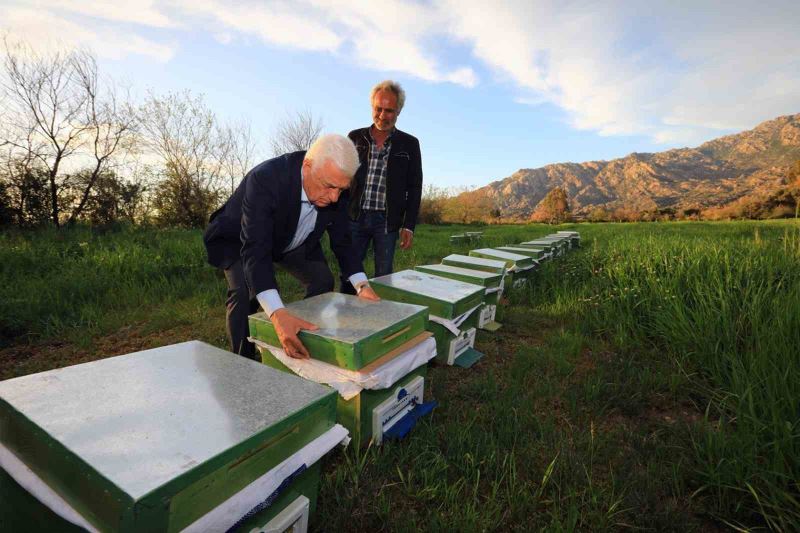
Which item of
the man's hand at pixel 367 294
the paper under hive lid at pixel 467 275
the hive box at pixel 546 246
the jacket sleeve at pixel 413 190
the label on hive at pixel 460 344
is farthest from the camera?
the hive box at pixel 546 246

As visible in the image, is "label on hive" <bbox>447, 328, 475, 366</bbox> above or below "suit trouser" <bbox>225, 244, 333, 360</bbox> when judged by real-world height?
below

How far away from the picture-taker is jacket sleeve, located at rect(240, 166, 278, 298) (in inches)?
84.5

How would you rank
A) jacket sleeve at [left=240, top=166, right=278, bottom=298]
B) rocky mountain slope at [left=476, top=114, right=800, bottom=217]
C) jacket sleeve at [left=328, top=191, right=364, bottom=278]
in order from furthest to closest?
rocky mountain slope at [left=476, top=114, right=800, bottom=217] → jacket sleeve at [left=328, top=191, right=364, bottom=278] → jacket sleeve at [left=240, top=166, right=278, bottom=298]

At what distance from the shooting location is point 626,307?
155 inches

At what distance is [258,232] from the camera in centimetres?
219

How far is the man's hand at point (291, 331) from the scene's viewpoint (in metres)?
1.82

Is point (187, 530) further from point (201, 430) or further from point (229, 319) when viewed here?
point (229, 319)

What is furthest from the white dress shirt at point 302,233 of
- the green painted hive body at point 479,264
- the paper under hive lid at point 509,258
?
the paper under hive lid at point 509,258

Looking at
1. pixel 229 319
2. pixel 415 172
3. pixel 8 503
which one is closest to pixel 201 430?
pixel 8 503

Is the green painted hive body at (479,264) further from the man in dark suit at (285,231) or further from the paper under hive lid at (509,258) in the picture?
the man in dark suit at (285,231)

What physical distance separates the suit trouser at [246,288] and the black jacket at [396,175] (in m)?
1.25

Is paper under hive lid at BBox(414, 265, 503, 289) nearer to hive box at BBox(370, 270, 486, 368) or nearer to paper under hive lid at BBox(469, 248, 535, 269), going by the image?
hive box at BBox(370, 270, 486, 368)

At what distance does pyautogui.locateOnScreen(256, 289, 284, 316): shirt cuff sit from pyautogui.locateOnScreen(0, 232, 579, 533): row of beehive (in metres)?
0.30

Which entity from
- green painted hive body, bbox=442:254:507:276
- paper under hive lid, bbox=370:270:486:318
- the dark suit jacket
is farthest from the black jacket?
the dark suit jacket
